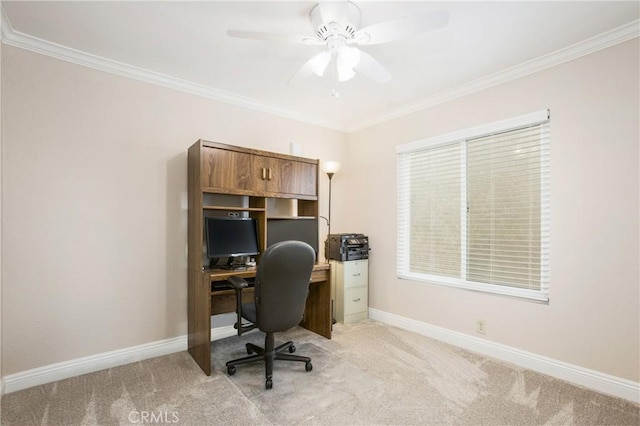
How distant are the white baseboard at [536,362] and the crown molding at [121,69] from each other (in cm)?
288

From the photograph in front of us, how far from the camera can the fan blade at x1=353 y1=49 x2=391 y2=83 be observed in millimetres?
2031

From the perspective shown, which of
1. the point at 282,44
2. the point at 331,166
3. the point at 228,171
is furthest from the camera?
the point at 331,166

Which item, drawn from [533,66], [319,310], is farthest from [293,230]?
[533,66]

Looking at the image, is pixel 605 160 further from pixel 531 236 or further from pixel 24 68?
pixel 24 68

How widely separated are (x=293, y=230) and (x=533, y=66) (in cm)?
258

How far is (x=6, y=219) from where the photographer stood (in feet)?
7.34

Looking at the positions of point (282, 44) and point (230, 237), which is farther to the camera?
point (230, 237)

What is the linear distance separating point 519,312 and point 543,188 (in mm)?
1049

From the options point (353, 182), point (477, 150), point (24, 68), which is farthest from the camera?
point (353, 182)

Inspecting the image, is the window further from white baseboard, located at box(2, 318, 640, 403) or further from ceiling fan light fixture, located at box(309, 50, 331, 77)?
ceiling fan light fixture, located at box(309, 50, 331, 77)

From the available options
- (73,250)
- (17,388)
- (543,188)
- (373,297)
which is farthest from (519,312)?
(17,388)

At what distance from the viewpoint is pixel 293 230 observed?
3408 mm

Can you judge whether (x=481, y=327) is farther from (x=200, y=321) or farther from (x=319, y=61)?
(x=319, y=61)

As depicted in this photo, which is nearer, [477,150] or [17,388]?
[17,388]
